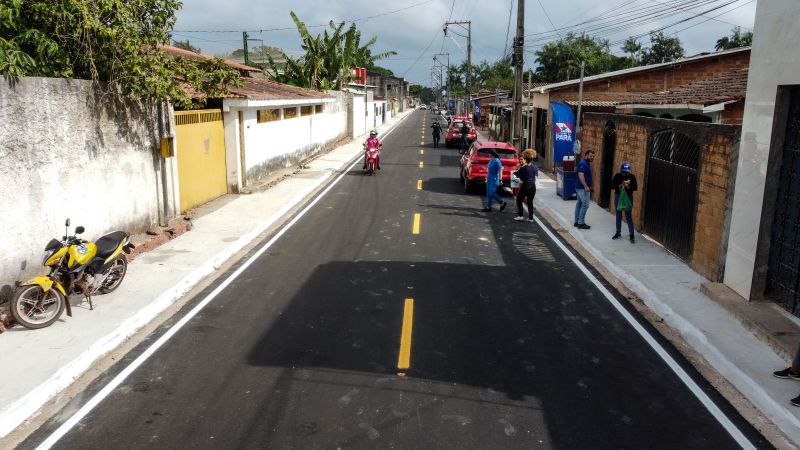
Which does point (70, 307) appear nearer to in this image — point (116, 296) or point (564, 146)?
point (116, 296)

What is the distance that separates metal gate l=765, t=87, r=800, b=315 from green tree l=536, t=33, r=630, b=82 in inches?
2572

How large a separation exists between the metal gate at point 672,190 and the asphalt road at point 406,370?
2.48 m

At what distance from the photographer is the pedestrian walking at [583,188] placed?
1281 cm

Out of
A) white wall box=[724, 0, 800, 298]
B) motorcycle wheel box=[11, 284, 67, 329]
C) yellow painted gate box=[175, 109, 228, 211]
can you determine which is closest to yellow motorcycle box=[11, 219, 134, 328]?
motorcycle wheel box=[11, 284, 67, 329]

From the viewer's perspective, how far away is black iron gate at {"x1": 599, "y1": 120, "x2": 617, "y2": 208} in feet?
51.7

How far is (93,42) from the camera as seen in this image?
10148mm

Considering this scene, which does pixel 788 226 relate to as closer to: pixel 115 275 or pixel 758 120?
pixel 758 120

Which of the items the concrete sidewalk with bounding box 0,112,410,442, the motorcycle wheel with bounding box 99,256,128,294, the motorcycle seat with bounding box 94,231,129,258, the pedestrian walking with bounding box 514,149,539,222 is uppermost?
the pedestrian walking with bounding box 514,149,539,222

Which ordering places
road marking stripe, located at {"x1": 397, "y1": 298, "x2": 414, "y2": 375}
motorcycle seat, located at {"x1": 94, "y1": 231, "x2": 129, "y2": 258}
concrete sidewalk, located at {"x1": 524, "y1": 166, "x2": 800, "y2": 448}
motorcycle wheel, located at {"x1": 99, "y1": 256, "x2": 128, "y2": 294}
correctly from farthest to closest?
motorcycle wheel, located at {"x1": 99, "y1": 256, "x2": 128, "y2": 294}
motorcycle seat, located at {"x1": 94, "y1": 231, "x2": 129, "y2": 258}
road marking stripe, located at {"x1": 397, "y1": 298, "x2": 414, "y2": 375}
concrete sidewalk, located at {"x1": 524, "y1": 166, "x2": 800, "y2": 448}

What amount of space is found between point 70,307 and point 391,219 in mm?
8051

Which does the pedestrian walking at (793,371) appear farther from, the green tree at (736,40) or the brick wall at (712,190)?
the green tree at (736,40)

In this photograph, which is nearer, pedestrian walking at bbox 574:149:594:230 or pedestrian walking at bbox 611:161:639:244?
pedestrian walking at bbox 611:161:639:244

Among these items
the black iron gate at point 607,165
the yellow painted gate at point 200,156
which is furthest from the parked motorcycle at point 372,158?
the black iron gate at point 607,165

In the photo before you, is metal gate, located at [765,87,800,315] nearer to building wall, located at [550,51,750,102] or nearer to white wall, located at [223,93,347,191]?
white wall, located at [223,93,347,191]
